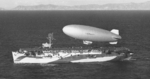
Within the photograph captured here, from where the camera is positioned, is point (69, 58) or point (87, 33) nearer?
point (87, 33)

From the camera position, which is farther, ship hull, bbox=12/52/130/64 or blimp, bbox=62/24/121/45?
ship hull, bbox=12/52/130/64

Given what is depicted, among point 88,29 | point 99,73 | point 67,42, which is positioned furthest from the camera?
point 67,42

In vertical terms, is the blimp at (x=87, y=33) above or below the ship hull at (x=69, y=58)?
above

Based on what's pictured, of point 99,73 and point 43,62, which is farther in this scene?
point 43,62

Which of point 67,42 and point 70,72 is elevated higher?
point 67,42

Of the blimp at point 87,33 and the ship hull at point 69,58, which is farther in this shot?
the ship hull at point 69,58

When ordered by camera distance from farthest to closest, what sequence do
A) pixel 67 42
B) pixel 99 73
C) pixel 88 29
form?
pixel 67 42 → pixel 88 29 → pixel 99 73

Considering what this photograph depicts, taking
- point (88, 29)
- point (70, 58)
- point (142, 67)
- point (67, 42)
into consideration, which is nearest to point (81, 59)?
point (70, 58)

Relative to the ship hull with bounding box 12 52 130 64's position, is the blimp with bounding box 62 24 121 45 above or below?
above

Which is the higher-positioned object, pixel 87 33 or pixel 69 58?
pixel 87 33

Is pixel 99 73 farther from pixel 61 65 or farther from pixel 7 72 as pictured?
pixel 7 72
